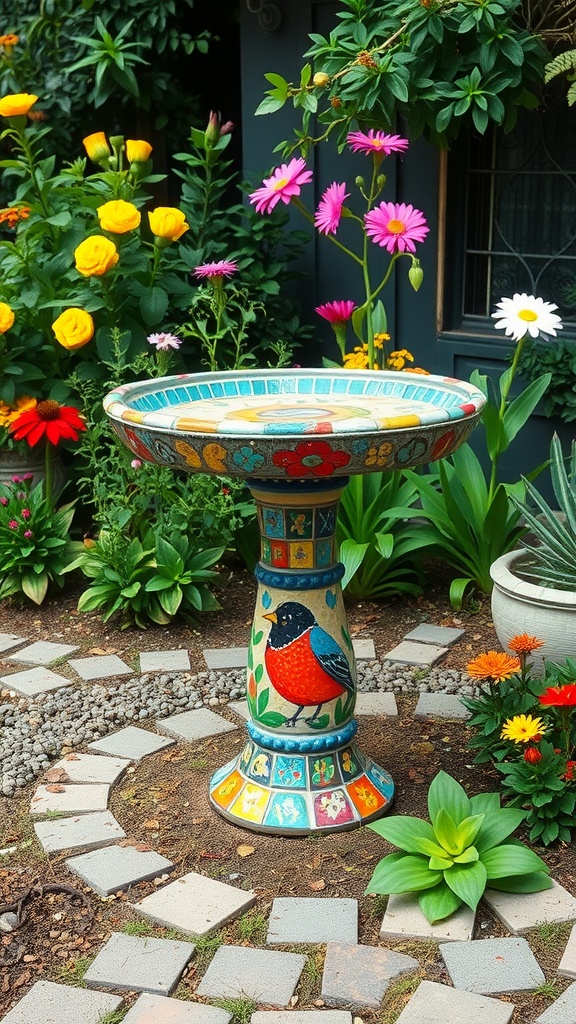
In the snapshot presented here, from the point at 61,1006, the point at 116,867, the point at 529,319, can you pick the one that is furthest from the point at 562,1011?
the point at 529,319

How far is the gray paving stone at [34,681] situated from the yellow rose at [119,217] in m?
1.91

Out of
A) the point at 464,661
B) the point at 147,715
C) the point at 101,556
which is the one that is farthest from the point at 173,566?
the point at 464,661

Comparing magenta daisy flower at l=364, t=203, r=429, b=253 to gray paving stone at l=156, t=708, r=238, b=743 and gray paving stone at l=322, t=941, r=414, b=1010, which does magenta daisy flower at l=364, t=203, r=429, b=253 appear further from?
gray paving stone at l=322, t=941, r=414, b=1010

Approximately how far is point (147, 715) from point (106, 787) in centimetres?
53

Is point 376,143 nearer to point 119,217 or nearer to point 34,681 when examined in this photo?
point 119,217

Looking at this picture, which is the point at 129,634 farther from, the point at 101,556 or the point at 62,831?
the point at 62,831

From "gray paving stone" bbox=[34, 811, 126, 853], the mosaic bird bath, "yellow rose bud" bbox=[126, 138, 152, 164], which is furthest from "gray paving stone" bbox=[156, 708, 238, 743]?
"yellow rose bud" bbox=[126, 138, 152, 164]

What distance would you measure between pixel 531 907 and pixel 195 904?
30.4 inches

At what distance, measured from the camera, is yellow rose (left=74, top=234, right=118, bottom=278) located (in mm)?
4562

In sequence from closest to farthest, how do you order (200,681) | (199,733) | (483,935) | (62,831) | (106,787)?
(483,935) → (62,831) → (106,787) → (199,733) → (200,681)

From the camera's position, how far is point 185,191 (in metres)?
5.45

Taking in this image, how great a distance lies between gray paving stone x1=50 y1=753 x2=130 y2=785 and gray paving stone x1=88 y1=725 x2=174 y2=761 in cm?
3

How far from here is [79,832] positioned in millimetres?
2910

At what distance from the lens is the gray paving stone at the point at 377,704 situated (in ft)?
11.9
